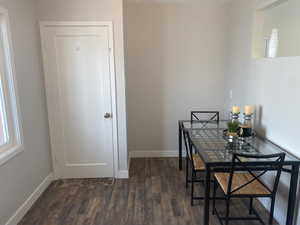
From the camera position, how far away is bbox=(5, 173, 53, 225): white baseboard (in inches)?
93.9

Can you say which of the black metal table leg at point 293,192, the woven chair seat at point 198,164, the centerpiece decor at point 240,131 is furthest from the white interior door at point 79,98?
the black metal table leg at point 293,192

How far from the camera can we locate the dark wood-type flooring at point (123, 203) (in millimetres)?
2457

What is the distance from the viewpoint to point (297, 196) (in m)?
2.09

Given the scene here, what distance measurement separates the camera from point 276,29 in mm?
2648

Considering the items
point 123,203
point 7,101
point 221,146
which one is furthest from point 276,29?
point 7,101

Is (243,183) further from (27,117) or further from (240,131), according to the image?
(27,117)

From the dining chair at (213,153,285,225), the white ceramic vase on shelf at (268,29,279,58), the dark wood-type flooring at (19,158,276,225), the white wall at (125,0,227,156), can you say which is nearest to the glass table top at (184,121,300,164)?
the dining chair at (213,153,285,225)

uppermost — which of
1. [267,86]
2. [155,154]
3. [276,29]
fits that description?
[276,29]

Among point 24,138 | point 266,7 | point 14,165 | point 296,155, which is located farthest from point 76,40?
point 296,155

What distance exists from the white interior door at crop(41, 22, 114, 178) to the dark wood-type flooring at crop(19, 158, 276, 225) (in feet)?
1.05

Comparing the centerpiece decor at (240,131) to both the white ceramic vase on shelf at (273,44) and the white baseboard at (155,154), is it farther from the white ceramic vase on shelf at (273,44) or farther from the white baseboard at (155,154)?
the white baseboard at (155,154)

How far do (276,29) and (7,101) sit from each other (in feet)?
10.2

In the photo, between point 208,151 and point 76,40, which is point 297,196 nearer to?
point 208,151

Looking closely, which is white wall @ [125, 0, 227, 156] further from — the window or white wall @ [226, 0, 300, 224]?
the window
